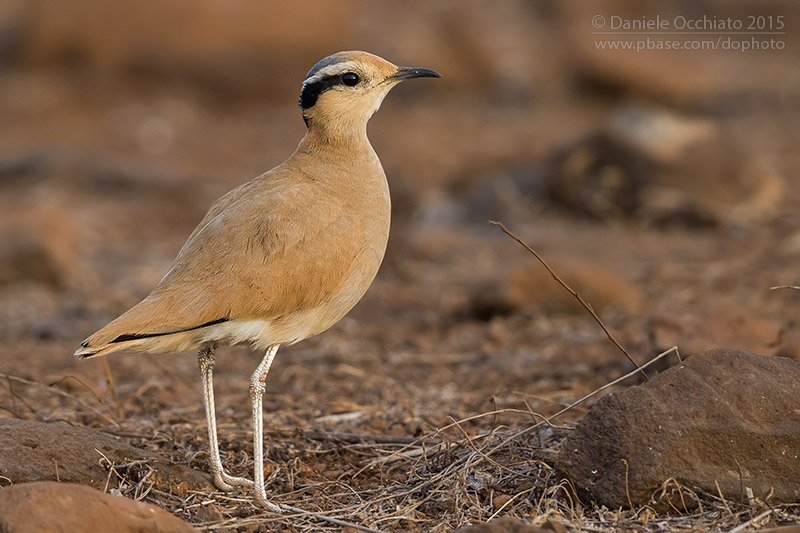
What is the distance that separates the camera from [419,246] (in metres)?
11.1

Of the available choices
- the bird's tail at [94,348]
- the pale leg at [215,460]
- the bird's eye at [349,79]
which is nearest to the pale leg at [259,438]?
the pale leg at [215,460]

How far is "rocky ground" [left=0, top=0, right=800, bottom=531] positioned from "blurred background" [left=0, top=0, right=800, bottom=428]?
4cm

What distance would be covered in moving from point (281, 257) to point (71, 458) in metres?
1.31

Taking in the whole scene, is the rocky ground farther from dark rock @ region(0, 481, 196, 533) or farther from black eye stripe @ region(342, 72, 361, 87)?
black eye stripe @ region(342, 72, 361, 87)

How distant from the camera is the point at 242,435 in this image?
17.9 ft

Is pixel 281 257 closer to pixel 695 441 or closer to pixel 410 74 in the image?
pixel 410 74

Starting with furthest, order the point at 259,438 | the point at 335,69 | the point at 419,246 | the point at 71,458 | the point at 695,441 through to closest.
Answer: the point at 419,246 < the point at 335,69 < the point at 259,438 < the point at 71,458 < the point at 695,441

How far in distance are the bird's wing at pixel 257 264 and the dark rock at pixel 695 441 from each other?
1448mm

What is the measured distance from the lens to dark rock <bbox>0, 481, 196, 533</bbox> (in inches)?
139

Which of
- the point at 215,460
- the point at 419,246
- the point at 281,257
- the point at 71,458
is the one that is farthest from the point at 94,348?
the point at 419,246

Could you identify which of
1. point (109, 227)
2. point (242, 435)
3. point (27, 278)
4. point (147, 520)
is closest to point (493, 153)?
point (109, 227)

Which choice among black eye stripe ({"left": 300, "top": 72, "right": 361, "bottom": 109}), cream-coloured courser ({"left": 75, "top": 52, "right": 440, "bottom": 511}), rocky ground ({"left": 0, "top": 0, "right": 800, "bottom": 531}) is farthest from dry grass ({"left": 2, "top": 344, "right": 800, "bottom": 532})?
black eye stripe ({"left": 300, "top": 72, "right": 361, "bottom": 109})

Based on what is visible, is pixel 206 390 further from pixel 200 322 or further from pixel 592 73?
pixel 592 73

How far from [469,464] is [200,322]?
1410mm
